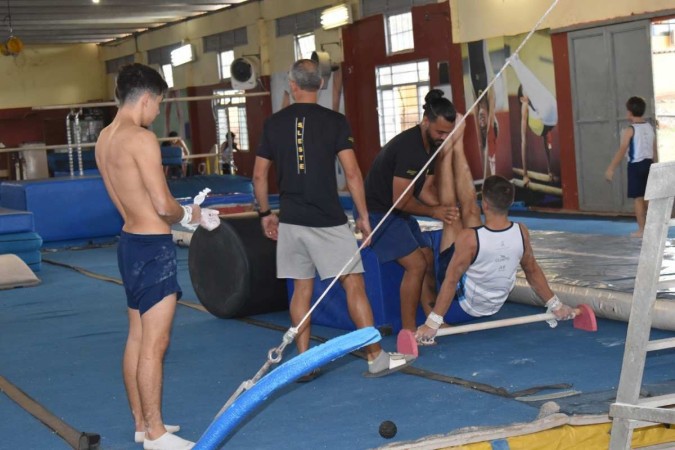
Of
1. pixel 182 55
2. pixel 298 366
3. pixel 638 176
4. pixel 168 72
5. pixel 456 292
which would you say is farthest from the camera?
pixel 168 72

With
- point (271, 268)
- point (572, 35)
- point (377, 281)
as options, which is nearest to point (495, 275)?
point (377, 281)

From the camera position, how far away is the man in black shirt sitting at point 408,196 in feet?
19.2

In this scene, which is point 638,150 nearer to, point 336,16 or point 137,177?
point 137,177

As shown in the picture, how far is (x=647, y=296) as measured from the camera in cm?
325

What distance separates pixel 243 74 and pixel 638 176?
10839 millimetres

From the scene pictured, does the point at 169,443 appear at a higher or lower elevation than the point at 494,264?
lower

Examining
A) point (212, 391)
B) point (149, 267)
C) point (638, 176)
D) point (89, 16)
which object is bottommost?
point (212, 391)

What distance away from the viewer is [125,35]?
2727 centimetres

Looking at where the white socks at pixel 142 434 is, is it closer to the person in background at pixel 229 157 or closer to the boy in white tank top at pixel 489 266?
the boy in white tank top at pixel 489 266

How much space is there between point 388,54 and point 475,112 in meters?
2.78

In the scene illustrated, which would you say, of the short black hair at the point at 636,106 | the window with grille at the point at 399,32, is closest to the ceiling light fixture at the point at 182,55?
the window with grille at the point at 399,32

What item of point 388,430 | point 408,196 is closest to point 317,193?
point 408,196

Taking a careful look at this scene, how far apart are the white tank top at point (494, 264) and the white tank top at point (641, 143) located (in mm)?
4884

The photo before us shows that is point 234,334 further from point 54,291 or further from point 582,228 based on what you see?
point 582,228
